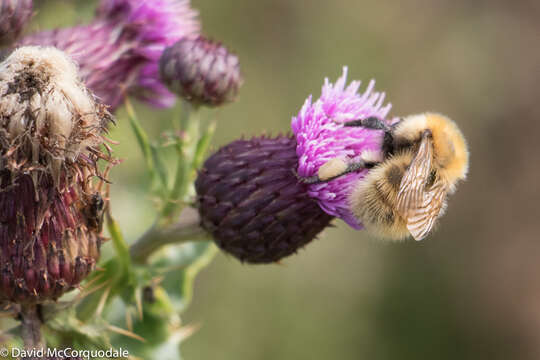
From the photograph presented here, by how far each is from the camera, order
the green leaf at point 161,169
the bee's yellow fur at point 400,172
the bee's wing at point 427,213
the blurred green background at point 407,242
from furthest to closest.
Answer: the blurred green background at point 407,242, the green leaf at point 161,169, the bee's yellow fur at point 400,172, the bee's wing at point 427,213

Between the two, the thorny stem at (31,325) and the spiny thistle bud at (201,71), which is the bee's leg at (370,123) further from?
the thorny stem at (31,325)

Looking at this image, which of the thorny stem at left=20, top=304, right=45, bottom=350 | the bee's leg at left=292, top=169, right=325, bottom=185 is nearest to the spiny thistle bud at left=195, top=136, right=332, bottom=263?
the bee's leg at left=292, top=169, right=325, bottom=185

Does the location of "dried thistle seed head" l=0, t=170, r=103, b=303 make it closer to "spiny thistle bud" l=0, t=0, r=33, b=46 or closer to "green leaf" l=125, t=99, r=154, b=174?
"green leaf" l=125, t=99, r=154, b=174

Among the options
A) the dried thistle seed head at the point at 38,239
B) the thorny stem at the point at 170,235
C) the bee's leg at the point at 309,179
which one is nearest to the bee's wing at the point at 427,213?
the bee's leg at the point at 309,179

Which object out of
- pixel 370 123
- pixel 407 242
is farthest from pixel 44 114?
pixel 407 242

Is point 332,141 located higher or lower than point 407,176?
lower

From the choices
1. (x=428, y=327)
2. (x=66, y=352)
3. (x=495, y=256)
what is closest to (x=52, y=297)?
(x=66, y=352)

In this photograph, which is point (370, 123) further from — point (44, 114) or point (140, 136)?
point (44, 114)
